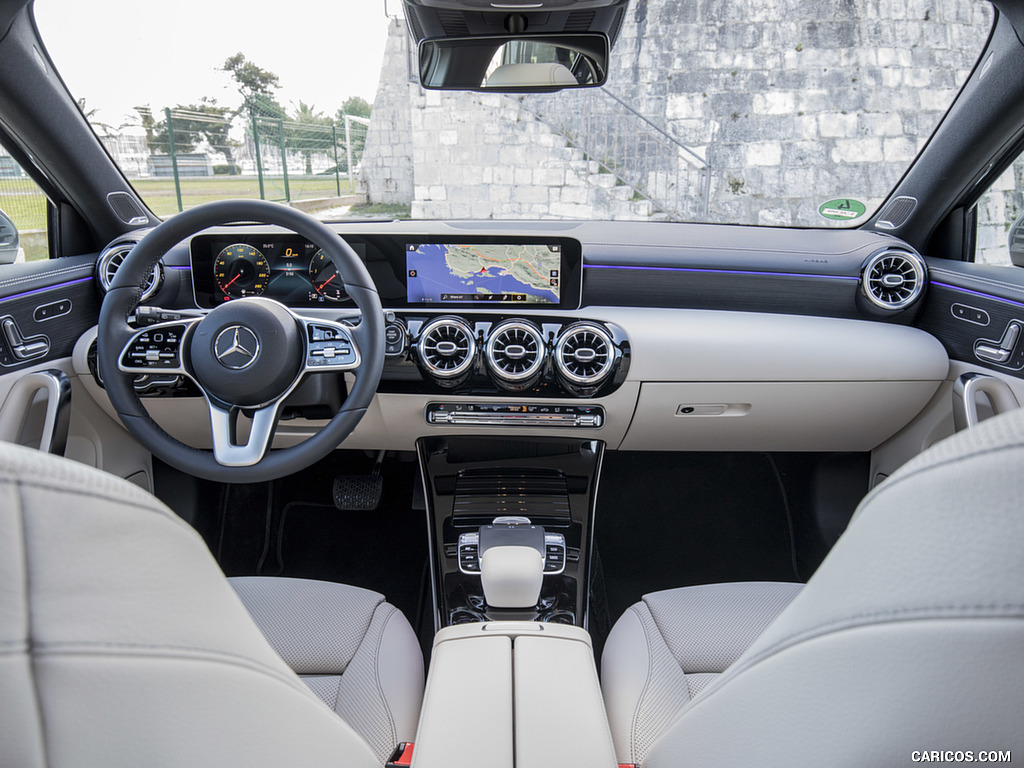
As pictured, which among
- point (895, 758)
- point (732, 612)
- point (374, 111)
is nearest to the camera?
point (895, 758)

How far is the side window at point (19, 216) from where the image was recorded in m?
2.17

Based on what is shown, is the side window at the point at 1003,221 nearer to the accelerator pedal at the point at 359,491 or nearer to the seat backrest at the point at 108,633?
the accelerator pedal at the point at 359,491

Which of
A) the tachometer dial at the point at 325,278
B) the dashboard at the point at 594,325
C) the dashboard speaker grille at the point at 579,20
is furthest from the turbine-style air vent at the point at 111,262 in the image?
the dashboard speaker grille at the point at 579,20

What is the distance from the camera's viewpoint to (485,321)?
212 cm

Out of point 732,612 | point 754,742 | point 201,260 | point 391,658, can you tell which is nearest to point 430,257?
point 201,260

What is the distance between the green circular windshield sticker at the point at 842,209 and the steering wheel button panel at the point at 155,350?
2109 mm

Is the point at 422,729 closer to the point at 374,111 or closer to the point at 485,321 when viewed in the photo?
the point at 485,321

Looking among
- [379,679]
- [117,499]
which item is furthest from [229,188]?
[117,499]

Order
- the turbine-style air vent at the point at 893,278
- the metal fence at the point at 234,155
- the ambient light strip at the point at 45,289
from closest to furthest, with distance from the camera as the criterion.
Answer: the ambient light strip at the point at 45,289 → the turbine-style air vent at the point at 893,278 → the metal fence at the point at 234,155

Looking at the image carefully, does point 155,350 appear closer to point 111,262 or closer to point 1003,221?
point 111,262

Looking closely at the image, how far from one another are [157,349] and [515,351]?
98cm

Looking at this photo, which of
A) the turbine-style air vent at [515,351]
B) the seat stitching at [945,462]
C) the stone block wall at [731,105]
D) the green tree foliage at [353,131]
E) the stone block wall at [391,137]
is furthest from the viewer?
the stone block wall at [731,105]

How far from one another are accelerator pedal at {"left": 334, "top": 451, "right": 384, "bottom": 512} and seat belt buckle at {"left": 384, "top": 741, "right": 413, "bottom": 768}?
1.58 m

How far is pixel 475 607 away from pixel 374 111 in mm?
4442
